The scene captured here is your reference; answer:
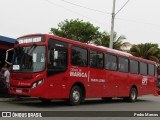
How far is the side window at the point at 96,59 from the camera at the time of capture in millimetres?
17531

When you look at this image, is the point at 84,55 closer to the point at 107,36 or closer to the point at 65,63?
the point at 65,63

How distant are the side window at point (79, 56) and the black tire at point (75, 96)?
115cm

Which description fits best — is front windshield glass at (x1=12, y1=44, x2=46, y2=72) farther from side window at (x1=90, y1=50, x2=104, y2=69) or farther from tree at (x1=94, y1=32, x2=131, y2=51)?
tree at (x1=94, y1=32, x2=131, y2=51)

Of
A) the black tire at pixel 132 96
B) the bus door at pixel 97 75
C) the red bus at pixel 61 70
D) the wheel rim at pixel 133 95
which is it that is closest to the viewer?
the red bus at pixel 61 70

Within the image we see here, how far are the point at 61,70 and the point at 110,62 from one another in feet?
15.6

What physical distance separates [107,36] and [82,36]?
351 cm

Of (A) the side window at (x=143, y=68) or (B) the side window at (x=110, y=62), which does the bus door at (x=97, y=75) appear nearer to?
(B) the side window at (x=110, y=62)

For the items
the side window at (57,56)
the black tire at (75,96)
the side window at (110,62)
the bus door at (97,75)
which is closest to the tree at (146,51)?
the side window at (110,62)

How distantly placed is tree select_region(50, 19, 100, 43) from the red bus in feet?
94.6

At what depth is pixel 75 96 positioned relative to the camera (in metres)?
16.2

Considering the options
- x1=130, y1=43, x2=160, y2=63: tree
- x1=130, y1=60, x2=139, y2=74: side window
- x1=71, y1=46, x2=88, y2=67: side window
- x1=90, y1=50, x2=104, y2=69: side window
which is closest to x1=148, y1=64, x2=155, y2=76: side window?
x1=130, y1=60, x2=139, y2=74: side window

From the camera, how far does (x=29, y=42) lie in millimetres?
15375

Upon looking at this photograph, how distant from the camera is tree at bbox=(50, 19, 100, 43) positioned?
160 feet

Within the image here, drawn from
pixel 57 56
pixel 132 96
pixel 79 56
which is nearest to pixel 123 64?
pixel 132 96
